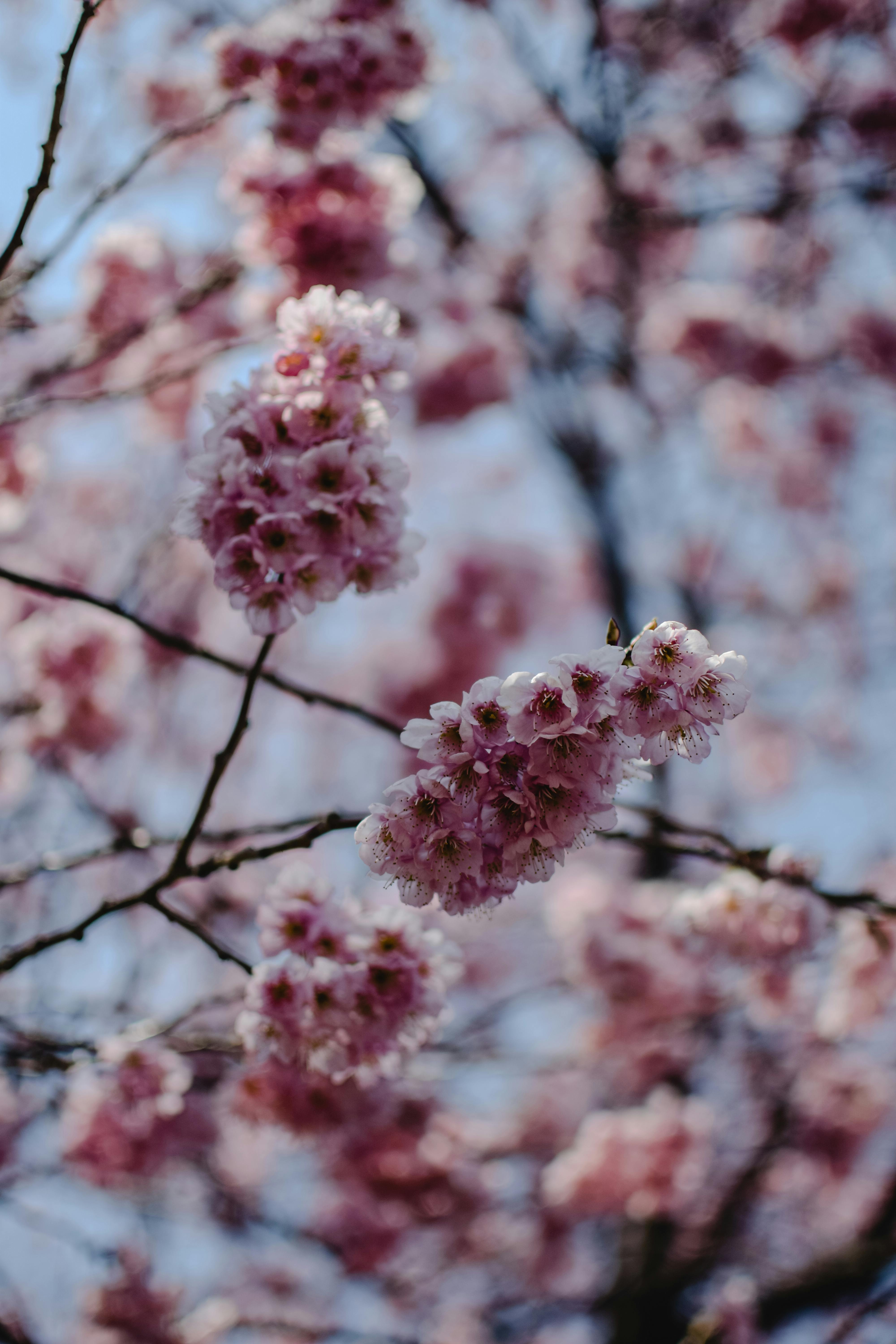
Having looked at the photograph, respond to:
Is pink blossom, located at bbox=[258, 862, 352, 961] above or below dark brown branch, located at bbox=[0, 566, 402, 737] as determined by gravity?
below

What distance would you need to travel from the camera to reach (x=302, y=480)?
5.57ft

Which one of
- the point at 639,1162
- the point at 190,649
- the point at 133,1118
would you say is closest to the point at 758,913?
the point at 190,649

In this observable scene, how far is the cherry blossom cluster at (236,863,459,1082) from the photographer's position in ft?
6.31

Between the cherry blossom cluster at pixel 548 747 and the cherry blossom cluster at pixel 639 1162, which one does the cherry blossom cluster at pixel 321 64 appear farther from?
the cherry blossom cluster at pixel 639 1162

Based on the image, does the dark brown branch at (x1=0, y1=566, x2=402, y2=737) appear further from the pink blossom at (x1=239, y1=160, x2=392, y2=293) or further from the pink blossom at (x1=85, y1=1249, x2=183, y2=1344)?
the pink blossom at (x1=85, y1=1249, x2=183, y2=1344)

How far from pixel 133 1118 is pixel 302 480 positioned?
2.38 m

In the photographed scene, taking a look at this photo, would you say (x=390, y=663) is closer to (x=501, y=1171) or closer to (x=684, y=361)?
(x=684, y=361)

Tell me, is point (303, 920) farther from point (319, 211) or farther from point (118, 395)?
point (319, 211)

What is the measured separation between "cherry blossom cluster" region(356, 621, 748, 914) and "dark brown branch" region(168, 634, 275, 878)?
1.06ft

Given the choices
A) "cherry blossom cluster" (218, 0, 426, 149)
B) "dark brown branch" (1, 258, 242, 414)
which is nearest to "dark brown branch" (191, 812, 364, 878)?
"dark brown branch" (1, 258, 242, 414)

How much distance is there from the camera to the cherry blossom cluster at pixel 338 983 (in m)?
1.92

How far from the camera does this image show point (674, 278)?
25.0ft

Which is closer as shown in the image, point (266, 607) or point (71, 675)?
point (266, 607)

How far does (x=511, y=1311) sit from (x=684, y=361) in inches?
248
